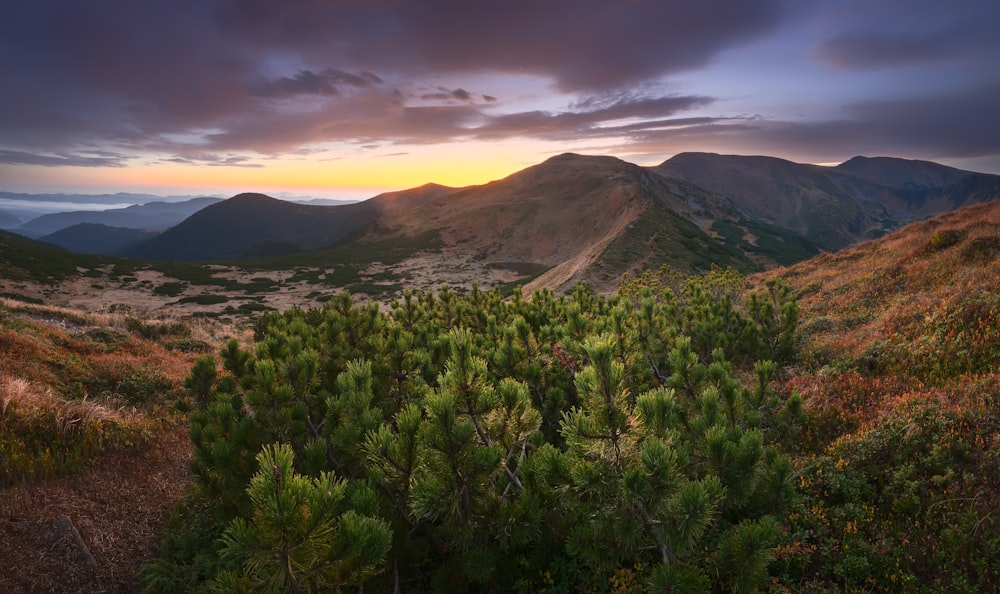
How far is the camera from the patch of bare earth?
5316 mm

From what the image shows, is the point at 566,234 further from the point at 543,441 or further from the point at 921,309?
the point at 543,441

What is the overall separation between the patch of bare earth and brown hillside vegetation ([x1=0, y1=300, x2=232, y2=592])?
1 centimetres

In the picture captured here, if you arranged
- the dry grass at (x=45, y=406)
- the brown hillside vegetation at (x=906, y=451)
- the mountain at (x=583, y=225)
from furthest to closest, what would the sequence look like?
the mountain at (x=583, y=225)
the dry grass at (x=45, y=406)
the brown hillside vegetation at (x=906, y=451)

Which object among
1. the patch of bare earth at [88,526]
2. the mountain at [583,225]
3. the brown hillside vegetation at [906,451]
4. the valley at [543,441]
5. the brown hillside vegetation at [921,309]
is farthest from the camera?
the mountain at [583,225]

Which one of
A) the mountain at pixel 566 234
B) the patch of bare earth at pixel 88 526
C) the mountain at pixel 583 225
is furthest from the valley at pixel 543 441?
the mountain at pixel 583 225

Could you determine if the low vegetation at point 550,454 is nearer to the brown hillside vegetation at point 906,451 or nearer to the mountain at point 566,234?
the brown hillside vegetation at point 906,451

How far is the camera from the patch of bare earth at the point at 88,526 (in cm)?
532

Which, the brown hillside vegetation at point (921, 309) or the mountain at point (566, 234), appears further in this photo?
the mountain at point (566, 234)

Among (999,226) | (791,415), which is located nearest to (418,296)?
(791,415)

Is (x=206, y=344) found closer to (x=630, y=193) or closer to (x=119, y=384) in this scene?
(x=119, y=384)

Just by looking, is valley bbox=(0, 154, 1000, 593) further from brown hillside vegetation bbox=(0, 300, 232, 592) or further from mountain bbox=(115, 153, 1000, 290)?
mountain bbox=(115, 153, 1000, 290)

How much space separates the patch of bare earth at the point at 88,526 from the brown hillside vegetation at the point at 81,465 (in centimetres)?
1

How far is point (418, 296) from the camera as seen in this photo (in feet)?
38.9

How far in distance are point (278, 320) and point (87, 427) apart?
3693mm
